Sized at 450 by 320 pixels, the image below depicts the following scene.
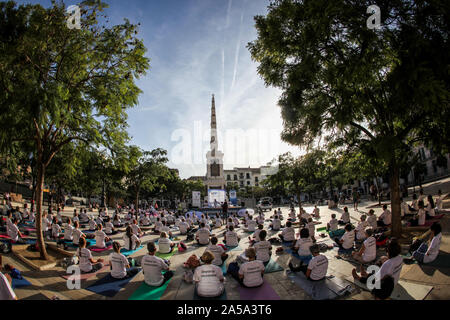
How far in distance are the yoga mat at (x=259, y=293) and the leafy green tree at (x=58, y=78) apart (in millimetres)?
7099

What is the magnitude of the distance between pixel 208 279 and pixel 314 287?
2713 mm

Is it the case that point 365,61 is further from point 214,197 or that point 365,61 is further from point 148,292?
point 214,197

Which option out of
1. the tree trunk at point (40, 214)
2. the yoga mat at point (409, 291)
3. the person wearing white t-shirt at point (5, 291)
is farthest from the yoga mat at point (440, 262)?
the tree trunk at point (40, 214)

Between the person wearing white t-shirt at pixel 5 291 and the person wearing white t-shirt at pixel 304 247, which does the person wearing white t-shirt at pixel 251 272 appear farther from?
the person wearing white t-shirt at pixel 5 291

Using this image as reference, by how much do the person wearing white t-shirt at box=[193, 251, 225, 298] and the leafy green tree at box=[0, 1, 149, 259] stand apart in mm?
5861

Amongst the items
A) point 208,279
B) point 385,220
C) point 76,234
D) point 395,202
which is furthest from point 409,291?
point 76,234

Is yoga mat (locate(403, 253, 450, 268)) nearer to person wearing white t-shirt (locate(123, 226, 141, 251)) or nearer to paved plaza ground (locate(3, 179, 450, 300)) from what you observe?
paved plaza ground (locate(3, 179, 450, 300))

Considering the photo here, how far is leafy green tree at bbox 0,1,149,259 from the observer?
667cm

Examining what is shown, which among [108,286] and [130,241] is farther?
[130,241]

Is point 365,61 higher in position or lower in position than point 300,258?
higher

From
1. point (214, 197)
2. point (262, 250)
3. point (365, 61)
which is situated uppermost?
point (365, 61)

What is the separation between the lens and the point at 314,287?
5.52 m

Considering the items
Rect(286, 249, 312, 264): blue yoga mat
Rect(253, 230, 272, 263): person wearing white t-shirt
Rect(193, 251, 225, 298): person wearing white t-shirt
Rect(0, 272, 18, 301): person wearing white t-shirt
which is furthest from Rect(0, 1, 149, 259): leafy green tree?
Rect(286, 249, 312, 264): blue yoga mat
